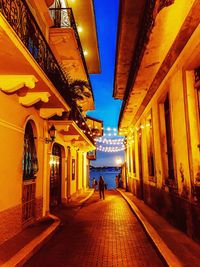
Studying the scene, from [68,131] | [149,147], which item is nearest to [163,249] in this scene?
[149,147]

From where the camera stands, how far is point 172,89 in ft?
26.2

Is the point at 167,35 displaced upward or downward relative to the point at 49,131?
upward

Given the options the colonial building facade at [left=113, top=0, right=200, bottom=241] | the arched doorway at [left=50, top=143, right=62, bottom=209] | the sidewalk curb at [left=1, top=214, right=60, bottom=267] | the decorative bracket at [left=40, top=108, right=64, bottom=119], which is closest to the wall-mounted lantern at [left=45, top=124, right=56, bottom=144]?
the decorative bracket at [left=40, top=108, right=64, bottom=119]

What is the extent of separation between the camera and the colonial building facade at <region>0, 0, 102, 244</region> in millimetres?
5914

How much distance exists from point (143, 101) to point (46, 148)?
18.0 ft

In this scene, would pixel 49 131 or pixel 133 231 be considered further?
pixel 49 131

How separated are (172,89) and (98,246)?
16.4 feet

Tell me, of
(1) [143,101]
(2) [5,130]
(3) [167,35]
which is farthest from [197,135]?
(1) [143,101]

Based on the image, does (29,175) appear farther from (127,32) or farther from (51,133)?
(127,32)

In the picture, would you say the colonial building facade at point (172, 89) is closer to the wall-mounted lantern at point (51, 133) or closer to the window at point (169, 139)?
the window at point (169, 139)

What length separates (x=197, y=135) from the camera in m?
6.48

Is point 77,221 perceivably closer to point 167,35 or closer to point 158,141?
point 158,141

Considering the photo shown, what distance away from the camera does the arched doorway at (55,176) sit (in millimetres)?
12711

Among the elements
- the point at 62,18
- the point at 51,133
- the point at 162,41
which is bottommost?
the point at 51,133
